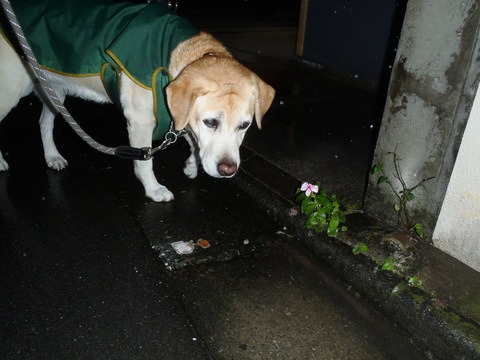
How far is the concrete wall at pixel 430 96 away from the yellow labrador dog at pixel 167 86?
0.97 m

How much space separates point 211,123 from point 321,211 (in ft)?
3.75

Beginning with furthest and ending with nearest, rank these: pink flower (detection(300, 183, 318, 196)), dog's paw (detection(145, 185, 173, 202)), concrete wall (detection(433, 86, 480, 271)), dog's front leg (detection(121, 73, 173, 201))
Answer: dog's paw (detection(145, 185, 173, 202)) < pink flower (detection(300, 183, 318, 196)) < dog's front leg (detection(121, 73, 173, 201)) < concrete wall (detection(433, 86, 480, 271))

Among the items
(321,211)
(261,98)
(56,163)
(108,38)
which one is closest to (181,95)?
(261,98)

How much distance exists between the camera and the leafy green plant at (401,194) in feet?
9.58

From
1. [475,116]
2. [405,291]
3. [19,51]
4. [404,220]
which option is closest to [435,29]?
[475,116]

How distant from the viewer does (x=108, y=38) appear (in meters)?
3.15

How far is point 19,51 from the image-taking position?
334 centimetres

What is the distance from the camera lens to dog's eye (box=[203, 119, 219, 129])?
2.82 meters

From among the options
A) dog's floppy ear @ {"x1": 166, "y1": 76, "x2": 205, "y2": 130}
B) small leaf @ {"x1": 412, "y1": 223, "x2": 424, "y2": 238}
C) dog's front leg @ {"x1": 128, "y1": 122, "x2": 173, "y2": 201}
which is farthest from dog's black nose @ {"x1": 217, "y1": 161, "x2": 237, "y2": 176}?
small leaf @ {"x1": 412, "y1": 223, "x2": 424, "y2": 238}

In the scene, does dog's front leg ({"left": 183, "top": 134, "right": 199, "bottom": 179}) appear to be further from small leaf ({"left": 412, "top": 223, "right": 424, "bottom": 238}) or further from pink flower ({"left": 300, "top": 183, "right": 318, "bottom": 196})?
small leaf ({"left": 412, "top": 223, "right": 424, "bottom": 238})

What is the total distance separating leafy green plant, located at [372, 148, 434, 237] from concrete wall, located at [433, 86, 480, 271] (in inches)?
7.3

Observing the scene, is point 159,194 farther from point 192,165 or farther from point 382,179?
point 382,179

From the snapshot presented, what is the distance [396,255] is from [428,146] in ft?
2.55

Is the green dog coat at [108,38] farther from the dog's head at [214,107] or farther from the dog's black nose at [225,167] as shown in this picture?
the dog's black nose at [225,167]
